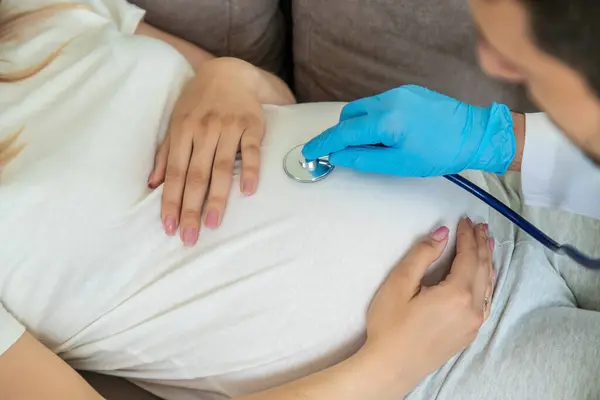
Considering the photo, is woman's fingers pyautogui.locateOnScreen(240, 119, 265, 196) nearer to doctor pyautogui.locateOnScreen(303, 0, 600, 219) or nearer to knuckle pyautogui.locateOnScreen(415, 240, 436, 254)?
doctor pyautogui.locateOnScreen(303, 0, 600, 219)

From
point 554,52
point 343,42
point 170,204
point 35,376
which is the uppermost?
point 554,52

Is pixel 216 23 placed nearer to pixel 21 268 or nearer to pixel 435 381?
pixel 21 268

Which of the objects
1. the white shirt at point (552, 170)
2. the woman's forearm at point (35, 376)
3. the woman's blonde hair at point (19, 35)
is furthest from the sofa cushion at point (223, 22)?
the woman's forearm at point (35, 376)

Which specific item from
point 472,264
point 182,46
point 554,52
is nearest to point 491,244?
point 472,264

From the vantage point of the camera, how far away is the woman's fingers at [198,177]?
848 millimetres

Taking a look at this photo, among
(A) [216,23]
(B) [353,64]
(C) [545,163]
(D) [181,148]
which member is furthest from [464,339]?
(A) [216,23]

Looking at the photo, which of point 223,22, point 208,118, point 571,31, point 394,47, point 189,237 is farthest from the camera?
point 223,22

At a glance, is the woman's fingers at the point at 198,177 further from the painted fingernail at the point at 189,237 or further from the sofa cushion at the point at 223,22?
the sofa cushion at the point at 223,22

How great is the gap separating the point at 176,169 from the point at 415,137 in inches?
12.5

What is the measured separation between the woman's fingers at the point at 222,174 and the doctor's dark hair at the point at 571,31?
20.0 inches

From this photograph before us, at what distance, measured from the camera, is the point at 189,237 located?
0.84 m

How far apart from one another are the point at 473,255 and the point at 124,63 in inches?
22.0

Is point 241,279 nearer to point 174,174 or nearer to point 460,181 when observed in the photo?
point 174,174

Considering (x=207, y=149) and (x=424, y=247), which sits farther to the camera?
(x=207, y=149)
